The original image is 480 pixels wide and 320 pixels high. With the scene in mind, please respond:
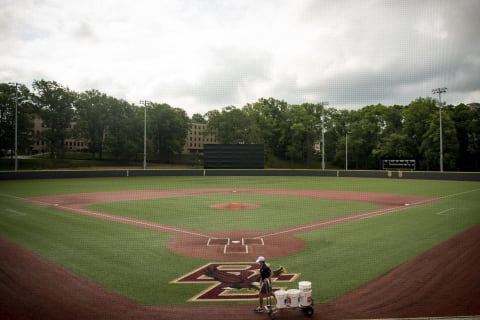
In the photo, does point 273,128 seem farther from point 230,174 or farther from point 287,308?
point 287,308

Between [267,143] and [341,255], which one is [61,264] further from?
[267,143]

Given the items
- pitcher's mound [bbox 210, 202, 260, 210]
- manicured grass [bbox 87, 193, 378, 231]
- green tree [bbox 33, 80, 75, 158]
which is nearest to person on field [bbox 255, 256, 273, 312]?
manicured grass [bbox 87, 193, 378, 231]

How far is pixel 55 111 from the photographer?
7050 centimetres

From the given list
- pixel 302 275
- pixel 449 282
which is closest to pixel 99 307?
pixel 302 275

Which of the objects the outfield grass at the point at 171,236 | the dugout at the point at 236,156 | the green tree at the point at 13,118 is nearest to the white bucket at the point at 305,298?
the outfield grass at the point at 171,236

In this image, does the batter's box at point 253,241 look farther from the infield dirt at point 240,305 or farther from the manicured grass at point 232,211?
the infield dirt at point 240,305

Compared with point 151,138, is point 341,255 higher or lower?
lower

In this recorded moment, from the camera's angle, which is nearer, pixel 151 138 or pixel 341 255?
pixel 341 255

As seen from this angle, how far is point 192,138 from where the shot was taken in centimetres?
10769

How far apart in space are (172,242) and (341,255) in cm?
658

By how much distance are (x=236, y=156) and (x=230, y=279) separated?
42710mm

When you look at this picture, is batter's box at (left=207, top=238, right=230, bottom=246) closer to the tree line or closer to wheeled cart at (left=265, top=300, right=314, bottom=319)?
wheeled cart at (left=265, top=300, right=314, bottom=319)

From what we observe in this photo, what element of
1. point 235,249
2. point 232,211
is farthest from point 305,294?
point 232,211

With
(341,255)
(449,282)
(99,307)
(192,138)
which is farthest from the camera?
(192,138)
